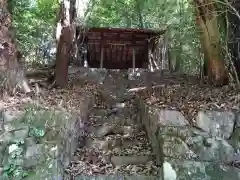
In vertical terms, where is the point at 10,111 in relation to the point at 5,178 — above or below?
→ above

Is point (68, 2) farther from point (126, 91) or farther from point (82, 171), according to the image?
point (82, 171)

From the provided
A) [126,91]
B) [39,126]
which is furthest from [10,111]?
[126,91]

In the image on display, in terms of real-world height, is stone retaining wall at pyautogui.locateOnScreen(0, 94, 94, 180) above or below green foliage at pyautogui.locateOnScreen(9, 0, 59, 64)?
below

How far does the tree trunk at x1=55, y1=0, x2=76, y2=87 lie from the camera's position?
245 inches

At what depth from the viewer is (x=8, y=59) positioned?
5.21 metres

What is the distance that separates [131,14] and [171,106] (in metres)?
9.87

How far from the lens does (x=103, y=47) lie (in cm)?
1198

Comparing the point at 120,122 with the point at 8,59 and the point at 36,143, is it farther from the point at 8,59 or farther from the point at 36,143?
the point at 8,59

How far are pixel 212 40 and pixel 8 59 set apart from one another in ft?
12.6

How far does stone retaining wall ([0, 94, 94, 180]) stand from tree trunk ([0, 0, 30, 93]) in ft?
2.74

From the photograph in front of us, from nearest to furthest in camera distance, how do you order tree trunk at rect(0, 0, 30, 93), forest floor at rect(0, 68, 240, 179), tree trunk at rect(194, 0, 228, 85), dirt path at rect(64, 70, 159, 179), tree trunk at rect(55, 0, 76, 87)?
dirt path at rect(64, 70, 159, 179)
forest floor at rect(0, 68, 240, 179)
tree trunk at rect(0, 0, 30, 93)
tree trunk at rect(194, 0, 228, 85)
tree trunk at rect(55, 0, 76, 87)

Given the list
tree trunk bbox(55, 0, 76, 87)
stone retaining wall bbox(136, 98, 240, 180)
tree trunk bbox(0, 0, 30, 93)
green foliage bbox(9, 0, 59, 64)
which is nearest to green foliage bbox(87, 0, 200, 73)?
green foliage bbox(9, 0, 59, 64)

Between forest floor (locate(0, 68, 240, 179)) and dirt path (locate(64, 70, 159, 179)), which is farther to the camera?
forest floor (locate(0, 68, 240, 179))

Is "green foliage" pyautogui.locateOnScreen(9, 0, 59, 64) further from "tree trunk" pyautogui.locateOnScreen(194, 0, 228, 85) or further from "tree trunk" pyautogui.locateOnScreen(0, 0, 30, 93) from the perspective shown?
"tree trunk" pyautogui.locateOnScreen(194, 0, 228, 85)
